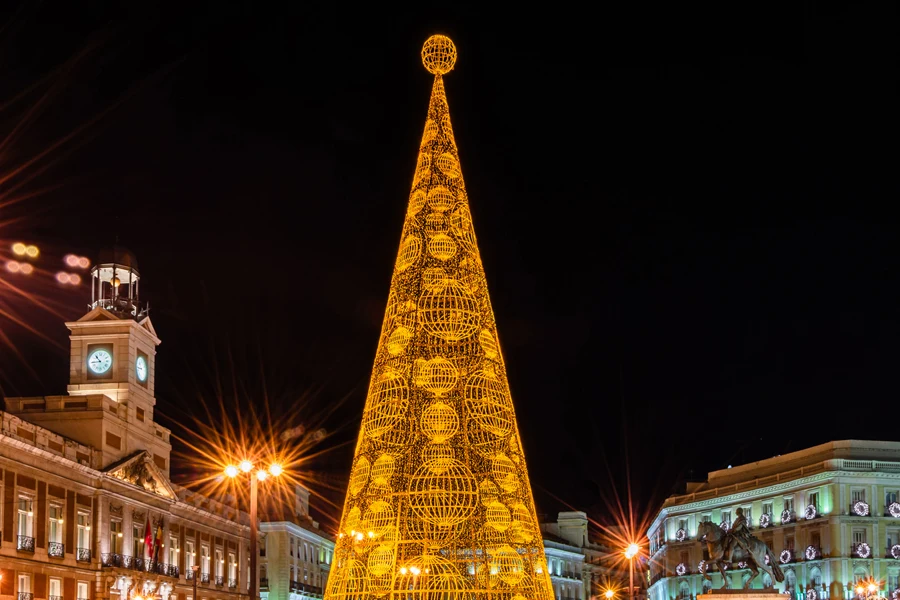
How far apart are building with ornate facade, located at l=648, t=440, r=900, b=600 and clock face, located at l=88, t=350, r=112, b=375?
4501cm

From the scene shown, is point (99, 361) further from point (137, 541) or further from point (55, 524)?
point (55, 524)

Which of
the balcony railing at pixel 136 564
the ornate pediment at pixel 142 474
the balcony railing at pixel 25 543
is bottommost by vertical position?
the balcony railing at pixel 136 564

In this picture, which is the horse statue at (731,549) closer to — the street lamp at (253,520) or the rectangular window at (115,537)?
the street lamp at (253,520)

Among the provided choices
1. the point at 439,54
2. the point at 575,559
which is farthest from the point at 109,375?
the point at 575,559

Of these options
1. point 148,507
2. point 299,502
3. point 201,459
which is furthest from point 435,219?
point 299,502

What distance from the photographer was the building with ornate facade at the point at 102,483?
5016 cm

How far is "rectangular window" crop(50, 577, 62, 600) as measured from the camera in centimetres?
5280

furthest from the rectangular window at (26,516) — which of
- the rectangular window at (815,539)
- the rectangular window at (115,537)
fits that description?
the rectangular window at (815,539)

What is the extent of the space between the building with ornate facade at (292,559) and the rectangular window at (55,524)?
1414 inches

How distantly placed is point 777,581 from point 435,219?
1685 centimetres

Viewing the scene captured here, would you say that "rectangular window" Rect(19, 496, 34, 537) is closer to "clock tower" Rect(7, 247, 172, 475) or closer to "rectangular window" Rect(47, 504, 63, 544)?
"rectangular window" Rect(47, 504, 63, 544)

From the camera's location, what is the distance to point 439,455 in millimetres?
42125

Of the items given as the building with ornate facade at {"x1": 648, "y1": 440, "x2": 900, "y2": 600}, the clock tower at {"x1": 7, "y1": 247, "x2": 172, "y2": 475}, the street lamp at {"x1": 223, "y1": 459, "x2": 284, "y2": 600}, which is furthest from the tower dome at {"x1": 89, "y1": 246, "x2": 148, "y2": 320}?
the building with ornate facade at {"x1": 648, "y1": 440, "x2": 900, "y2": 600}

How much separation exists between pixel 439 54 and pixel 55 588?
90.3 ft
